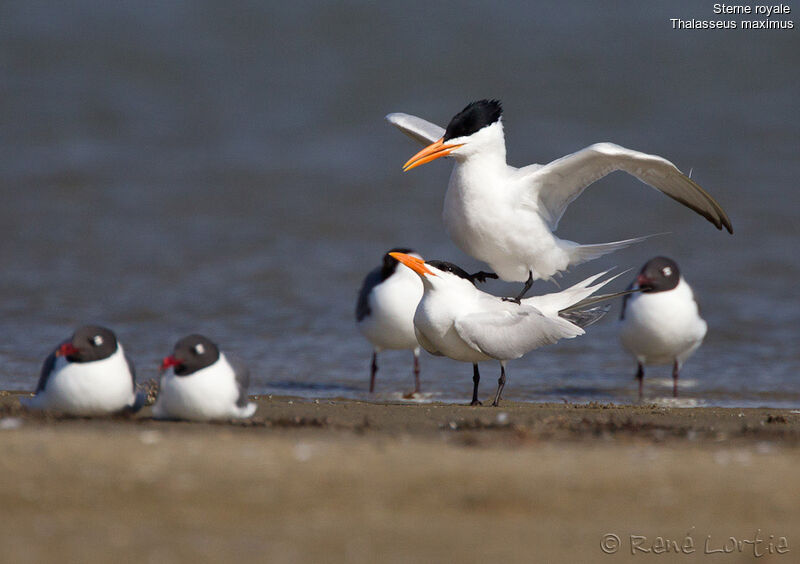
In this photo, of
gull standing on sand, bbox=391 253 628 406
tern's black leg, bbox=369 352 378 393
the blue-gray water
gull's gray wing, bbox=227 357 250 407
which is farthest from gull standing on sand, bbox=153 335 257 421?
tern's black leg, bbox=369 352 378 393

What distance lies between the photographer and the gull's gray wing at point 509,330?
6.80m

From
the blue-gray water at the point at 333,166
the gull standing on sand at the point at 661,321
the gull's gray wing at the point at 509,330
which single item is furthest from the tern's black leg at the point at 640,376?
the gull's gray wing at the point at 509,330

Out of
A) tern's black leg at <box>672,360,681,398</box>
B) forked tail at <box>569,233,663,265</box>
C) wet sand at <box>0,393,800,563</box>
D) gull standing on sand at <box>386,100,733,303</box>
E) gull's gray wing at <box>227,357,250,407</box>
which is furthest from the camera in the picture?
tern's black leg at <box>672,360,681,398</box>

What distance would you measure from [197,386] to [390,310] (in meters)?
3.48

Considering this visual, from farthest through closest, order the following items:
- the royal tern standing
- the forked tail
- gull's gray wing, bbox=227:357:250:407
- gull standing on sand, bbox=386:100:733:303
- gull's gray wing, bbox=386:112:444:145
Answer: the royal tern standing → gull's gray wing, bbox=386:112:444:145 → the forked tail → gull standing on sand, bbox=386:100:733:303 → gull's gray wing, bbox=227:357:250:407

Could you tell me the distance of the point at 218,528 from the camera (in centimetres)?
377

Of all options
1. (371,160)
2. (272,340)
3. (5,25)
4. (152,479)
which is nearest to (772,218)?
(371,160)

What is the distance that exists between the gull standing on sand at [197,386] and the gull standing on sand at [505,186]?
196cm

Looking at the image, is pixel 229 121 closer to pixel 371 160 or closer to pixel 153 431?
pixel 371 160

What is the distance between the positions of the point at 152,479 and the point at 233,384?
1.32 m

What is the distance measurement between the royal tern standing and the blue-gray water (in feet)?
0.90

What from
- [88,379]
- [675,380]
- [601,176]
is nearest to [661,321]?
[675,380]

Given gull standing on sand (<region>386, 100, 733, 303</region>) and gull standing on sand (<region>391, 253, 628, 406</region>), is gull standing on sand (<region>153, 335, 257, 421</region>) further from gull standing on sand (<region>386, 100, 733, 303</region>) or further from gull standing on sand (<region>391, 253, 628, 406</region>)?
gull standing on sand (<region>386, 100, 733, 303</region>)

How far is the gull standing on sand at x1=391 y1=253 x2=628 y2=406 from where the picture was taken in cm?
682
